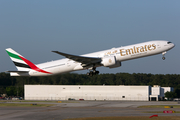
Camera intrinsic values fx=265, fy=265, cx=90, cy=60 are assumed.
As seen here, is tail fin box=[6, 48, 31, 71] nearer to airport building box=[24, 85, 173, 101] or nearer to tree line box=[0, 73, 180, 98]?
tree line box=[0, 73, 180, 98]

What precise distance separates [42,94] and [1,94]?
128ft

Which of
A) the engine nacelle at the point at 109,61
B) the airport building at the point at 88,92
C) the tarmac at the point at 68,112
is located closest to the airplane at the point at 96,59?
the engine nacelle at the point at 109,61

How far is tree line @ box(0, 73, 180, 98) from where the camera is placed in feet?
330

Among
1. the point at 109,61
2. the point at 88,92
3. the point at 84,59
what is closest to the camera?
the point at 109,61

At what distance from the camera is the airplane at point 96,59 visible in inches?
1906

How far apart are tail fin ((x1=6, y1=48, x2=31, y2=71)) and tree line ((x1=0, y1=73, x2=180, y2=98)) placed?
Answer: 3533 centimetres

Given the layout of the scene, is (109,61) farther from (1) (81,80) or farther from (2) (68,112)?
(1) (81,80)

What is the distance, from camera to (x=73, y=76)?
3851 inches

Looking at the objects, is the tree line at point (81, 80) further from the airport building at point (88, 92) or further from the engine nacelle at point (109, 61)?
the engine nacelle at point (109, 61)

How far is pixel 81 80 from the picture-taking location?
111688 mm

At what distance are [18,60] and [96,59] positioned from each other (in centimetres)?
1853

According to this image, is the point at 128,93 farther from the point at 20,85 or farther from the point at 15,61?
the point at 15,61

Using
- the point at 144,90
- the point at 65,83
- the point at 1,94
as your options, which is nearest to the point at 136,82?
the point at 144,90

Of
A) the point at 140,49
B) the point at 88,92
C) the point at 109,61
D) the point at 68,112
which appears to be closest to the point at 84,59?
the point at 109,61
